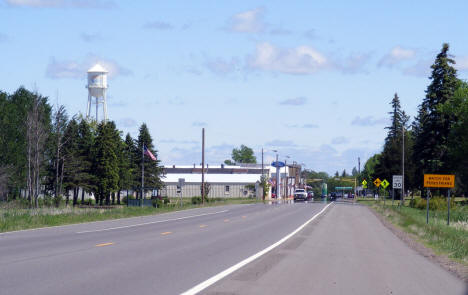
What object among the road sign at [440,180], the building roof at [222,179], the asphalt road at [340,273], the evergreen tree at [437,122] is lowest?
the asphalt road at [340,273]

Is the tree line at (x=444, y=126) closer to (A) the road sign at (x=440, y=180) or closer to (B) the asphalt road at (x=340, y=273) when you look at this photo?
(A) the road sign at (x=440, y=180)

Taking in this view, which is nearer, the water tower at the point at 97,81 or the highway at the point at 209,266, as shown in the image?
the highway at the point at 209,266

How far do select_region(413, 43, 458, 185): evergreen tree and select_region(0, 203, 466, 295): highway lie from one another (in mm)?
50069

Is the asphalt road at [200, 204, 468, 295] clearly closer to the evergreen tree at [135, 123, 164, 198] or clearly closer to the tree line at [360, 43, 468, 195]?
the tree line at [360, 43, 468, 195]

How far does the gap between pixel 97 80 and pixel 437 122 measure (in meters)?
43.7

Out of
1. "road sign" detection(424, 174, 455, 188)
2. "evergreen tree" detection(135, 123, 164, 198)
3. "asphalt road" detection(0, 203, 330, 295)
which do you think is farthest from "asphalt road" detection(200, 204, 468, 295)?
"evergreen tree" detection(135, 123, 164, 198)

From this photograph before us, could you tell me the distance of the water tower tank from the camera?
86125mm

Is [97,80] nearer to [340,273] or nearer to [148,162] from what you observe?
[148,162]

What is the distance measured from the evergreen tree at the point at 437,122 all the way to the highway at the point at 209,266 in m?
50.1

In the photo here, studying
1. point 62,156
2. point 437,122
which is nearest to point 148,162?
point 62,156

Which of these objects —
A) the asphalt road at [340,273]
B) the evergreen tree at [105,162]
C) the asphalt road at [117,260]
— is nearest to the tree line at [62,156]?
the evergreen tree at [105,162]

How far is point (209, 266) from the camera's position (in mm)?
14539

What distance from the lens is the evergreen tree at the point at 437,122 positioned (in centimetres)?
6931

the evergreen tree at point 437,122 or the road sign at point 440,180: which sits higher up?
the evergreen tree at point 437,122
